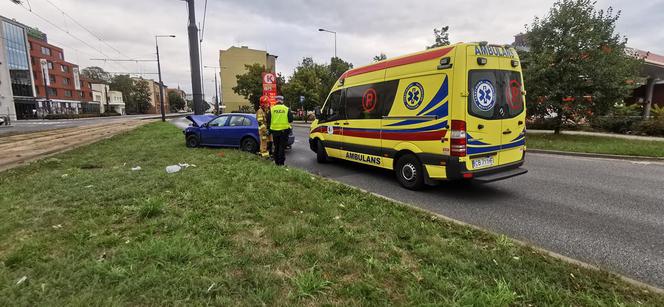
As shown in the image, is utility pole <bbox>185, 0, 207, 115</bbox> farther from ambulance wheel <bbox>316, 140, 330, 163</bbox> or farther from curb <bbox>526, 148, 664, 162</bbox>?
curb <bbox>526, 148, 664, 162</bbox>

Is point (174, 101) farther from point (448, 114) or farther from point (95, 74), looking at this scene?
point (448, 114)

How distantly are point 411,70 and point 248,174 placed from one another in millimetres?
3568

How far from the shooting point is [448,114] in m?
5.13

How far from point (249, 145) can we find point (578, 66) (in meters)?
12.7

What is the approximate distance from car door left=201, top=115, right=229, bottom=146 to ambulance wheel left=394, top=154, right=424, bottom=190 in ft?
22.3

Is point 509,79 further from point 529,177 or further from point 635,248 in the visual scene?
point 635,248

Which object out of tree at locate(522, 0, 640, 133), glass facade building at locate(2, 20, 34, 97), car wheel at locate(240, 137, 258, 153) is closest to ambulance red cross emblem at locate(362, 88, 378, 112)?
car wheel at locate(240, 137, 258, 153)

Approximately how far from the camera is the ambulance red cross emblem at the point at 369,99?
22.0 feet

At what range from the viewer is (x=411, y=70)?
5.79 meters

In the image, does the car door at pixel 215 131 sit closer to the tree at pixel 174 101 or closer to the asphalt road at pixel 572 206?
the asphalt road at pixel 572 206

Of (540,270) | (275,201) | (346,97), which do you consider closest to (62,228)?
(275,201)

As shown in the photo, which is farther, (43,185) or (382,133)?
(382,133)

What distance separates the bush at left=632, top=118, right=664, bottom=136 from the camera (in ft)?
46.5

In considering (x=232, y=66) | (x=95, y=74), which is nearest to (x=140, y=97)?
(x=95, y=74)
